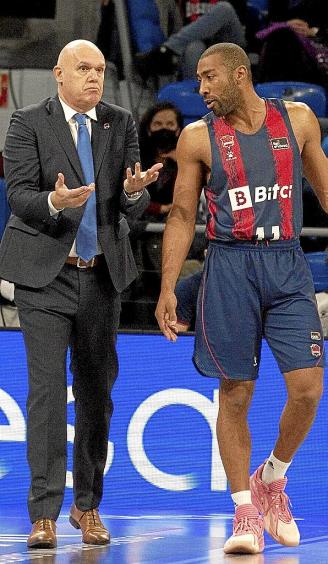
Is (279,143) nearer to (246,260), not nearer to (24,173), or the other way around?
(246,260)

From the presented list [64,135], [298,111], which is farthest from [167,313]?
[298,111]

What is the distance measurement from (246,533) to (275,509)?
289 mm

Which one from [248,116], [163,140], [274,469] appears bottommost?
[274,469]

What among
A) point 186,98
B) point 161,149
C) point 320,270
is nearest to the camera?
point 320,270

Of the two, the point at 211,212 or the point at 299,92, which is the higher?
the point at 299,92

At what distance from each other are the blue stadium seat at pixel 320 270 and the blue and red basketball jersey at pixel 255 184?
5.74ft

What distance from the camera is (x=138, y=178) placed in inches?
181

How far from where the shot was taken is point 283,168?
186 inches

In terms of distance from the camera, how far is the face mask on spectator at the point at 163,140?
7.38 meters

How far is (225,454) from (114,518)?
1.01 m

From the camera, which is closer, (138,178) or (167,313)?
(138,178)

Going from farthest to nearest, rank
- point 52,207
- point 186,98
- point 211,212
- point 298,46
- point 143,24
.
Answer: point 143,24, point 298,46, point 186,98, point 211,212, point 52,207

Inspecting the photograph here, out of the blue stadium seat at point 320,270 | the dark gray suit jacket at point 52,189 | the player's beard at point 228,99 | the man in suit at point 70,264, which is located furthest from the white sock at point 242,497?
the blue stadium seat at point 320,270

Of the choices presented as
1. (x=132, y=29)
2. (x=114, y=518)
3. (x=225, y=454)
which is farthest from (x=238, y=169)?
(x=132, y=29)
